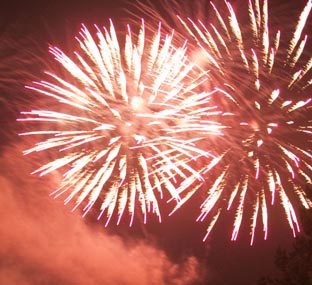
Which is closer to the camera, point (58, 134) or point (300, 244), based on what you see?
point (58, 134)

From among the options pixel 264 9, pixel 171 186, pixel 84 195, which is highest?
pixel 264 9

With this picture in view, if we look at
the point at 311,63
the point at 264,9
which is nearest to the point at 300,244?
the point at 311,63

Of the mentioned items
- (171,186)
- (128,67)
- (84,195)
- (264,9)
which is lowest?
(84,195)

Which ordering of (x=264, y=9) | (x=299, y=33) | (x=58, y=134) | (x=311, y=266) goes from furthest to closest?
(x=311, y=266) → (x=58, y=134) → (x=264, y=9) → (x=299, y=33)

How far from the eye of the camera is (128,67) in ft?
44.1

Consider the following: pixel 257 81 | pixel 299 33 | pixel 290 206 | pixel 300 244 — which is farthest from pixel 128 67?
pixel 300 244

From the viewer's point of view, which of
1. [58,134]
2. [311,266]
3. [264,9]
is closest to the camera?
[264,9]

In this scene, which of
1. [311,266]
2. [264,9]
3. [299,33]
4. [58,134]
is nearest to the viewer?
[299,33]

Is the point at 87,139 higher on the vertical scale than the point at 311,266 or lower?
higher

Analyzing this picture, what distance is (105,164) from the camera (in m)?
14.0

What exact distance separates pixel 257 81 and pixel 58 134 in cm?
561

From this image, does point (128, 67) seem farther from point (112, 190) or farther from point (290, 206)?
point (290, 206)

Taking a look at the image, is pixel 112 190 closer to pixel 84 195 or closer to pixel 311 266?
pixel 84 195

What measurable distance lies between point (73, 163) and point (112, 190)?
133 centimetres
